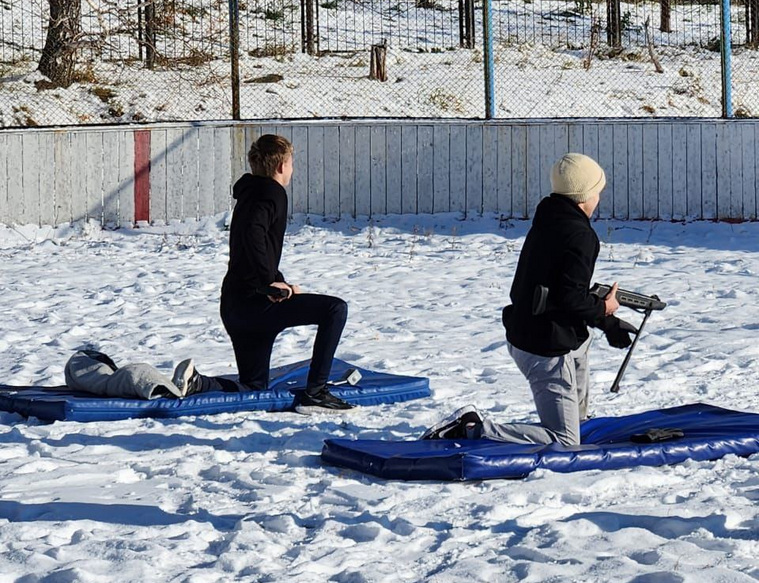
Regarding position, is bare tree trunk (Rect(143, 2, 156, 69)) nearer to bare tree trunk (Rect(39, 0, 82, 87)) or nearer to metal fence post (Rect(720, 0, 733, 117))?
bare tree trunk (Rect(39, 0, 82, 87))

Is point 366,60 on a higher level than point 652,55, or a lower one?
lower

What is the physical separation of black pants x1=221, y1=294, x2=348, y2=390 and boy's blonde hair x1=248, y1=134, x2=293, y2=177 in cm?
68

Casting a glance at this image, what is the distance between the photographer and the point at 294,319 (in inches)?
266

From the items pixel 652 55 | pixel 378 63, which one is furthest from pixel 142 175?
pixel 652 55

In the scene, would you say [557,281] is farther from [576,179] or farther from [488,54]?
[488,54]

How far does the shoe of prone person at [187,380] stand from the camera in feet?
22.7

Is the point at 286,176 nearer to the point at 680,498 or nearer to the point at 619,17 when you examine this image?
the point at 680,498

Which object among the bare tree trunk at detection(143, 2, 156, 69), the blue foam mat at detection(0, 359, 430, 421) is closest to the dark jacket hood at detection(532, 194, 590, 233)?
the blue foam mat at detection(0, 359, 430, 421)

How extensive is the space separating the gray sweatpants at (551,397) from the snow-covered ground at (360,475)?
34 cm

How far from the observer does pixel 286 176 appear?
6.77 m

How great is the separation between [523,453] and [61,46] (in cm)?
1406

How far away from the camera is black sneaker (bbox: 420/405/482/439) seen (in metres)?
5.84

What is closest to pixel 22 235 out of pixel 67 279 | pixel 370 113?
pixel 67 279

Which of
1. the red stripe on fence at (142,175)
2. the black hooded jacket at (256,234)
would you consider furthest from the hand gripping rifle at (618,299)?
the red stripe on fence at (142,175)
